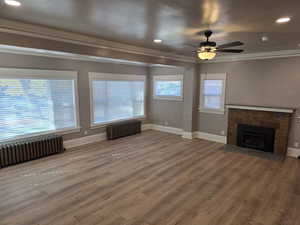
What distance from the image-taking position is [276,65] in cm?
518

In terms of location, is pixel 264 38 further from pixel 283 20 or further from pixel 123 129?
pixel 123 129

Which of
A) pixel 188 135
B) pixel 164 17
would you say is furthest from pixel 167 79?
pixel 164 17

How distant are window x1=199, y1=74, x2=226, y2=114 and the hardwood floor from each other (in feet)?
5.82

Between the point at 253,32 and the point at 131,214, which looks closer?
the point at 131,214

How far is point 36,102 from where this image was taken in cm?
489

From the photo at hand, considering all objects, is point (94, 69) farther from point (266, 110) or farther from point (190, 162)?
point (266, 110)

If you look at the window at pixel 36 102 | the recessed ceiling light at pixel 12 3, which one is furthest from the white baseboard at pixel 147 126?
the recessed ceiling light at pixel 12 3

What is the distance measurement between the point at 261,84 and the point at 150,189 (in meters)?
4.45

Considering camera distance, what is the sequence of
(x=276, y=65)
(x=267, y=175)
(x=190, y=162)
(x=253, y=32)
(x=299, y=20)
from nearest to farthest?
(x=299, y=20) < (x=253, y=32) < (x=267, y=175) < (x=190, y=162) < (x=276, y=65)

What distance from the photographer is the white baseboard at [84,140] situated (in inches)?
221

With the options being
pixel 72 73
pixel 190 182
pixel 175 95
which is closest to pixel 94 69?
pixel 72 73

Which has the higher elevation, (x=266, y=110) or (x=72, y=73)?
(x=72, y=73)

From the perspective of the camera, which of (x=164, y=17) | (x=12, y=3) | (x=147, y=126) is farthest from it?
(x=147, y=126)

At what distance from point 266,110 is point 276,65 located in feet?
4.19
